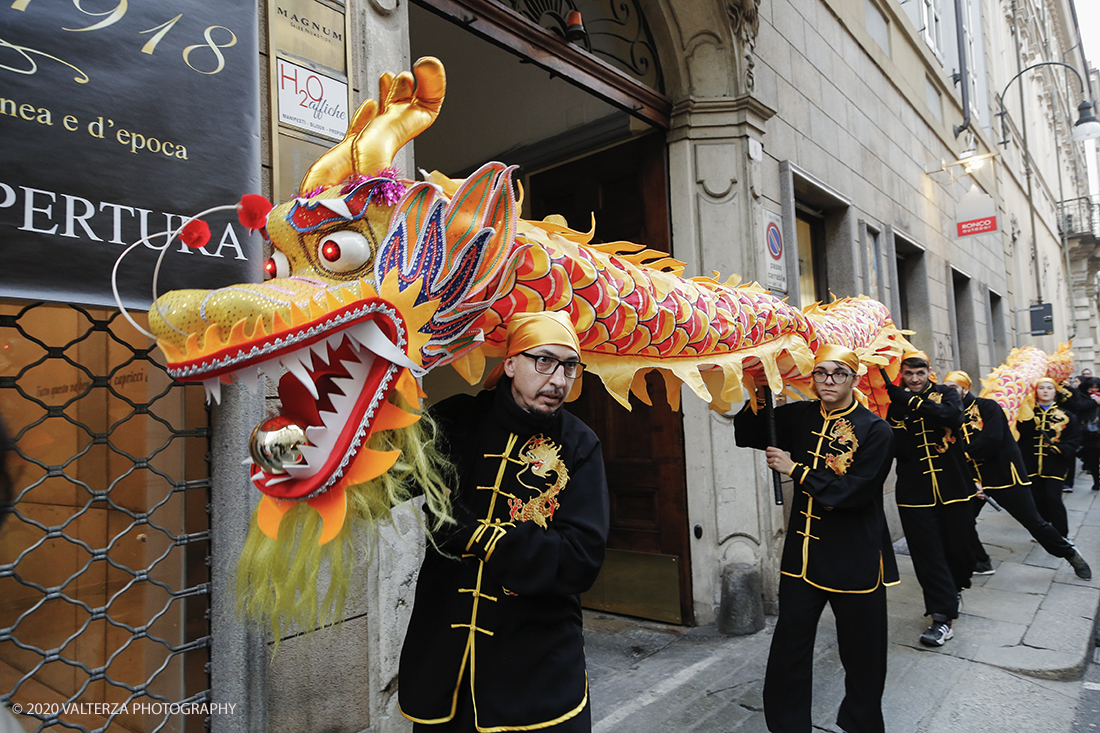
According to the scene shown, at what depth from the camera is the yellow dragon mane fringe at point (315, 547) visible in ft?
5.01

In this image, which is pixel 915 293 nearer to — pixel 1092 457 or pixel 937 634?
pixel 1092 457

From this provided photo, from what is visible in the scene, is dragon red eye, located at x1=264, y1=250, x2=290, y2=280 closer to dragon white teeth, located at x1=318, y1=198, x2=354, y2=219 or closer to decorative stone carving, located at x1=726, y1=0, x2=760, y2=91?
dragon white teeth, located at x1=318, y1=198, x2=354, y2=219

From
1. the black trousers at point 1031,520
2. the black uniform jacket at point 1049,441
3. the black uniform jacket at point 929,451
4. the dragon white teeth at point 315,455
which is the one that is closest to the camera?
the dragon white teeth at point 315,455

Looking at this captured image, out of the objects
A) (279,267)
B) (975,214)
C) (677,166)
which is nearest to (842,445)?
(279,267)

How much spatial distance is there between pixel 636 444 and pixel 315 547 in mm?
4023

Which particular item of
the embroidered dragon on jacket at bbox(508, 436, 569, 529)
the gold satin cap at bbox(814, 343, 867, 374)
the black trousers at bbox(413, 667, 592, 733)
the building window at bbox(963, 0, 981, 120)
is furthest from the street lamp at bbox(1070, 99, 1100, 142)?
the black trousers at bbox(413, 667, 592, 733)

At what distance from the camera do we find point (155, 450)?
238cm

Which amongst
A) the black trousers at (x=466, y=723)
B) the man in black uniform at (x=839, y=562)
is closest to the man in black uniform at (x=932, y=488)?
the man in black uniform at (x=839, y=562)

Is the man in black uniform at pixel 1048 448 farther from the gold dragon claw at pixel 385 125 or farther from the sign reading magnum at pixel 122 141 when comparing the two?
the sign reading magnum at pixel 122 141

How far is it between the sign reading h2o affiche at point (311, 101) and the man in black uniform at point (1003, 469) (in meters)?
5.55

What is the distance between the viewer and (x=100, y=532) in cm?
232

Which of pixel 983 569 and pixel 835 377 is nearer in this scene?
pixel 835 377

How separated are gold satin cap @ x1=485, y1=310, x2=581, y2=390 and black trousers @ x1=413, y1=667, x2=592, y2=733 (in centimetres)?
92

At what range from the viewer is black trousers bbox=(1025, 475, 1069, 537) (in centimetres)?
652
